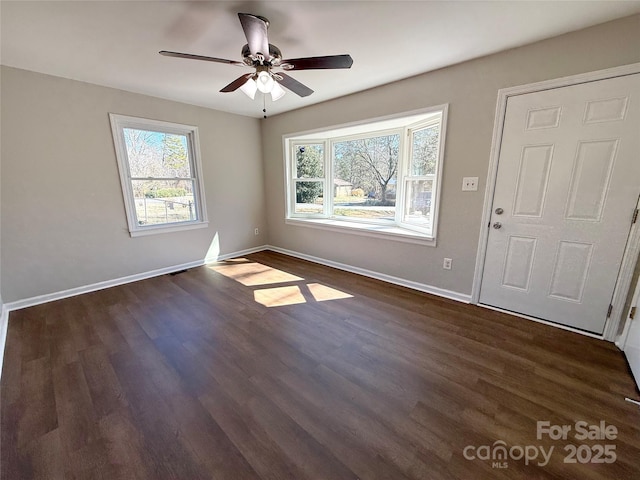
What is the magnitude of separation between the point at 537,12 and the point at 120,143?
411 cm

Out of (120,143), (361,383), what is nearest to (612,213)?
(361,383)

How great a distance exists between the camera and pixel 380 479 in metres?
1.13

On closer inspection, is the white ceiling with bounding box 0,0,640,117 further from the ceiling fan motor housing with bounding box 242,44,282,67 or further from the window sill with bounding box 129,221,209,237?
the window sill with bounding box 129,221,209,237

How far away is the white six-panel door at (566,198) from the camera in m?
1.88

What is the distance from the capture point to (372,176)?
152 inches

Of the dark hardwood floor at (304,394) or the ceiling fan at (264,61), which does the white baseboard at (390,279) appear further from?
the ceiling fan at (264,61)

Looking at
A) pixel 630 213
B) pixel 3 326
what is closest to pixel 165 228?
pixel 3 326

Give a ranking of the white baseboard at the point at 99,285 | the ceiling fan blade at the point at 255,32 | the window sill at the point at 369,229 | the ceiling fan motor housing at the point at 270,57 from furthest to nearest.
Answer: the window sill at the point at 369,229
the white baseboard at the point at 99,285
the ceiling fan motor housing at the point at 270,57
the ceiling fan blade at the point at 255,32

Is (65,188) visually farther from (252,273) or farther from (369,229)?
(369,229)

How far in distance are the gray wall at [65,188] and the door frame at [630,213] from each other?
3720 mm

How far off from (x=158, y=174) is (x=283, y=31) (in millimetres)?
2617

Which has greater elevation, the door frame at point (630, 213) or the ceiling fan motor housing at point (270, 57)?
the ceiling fan motor housing at point (270, 57)

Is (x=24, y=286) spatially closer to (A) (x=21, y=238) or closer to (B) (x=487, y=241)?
(A) (x=21, y=238)

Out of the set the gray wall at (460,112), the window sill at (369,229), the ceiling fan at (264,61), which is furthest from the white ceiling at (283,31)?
the window sill at (369,229)
